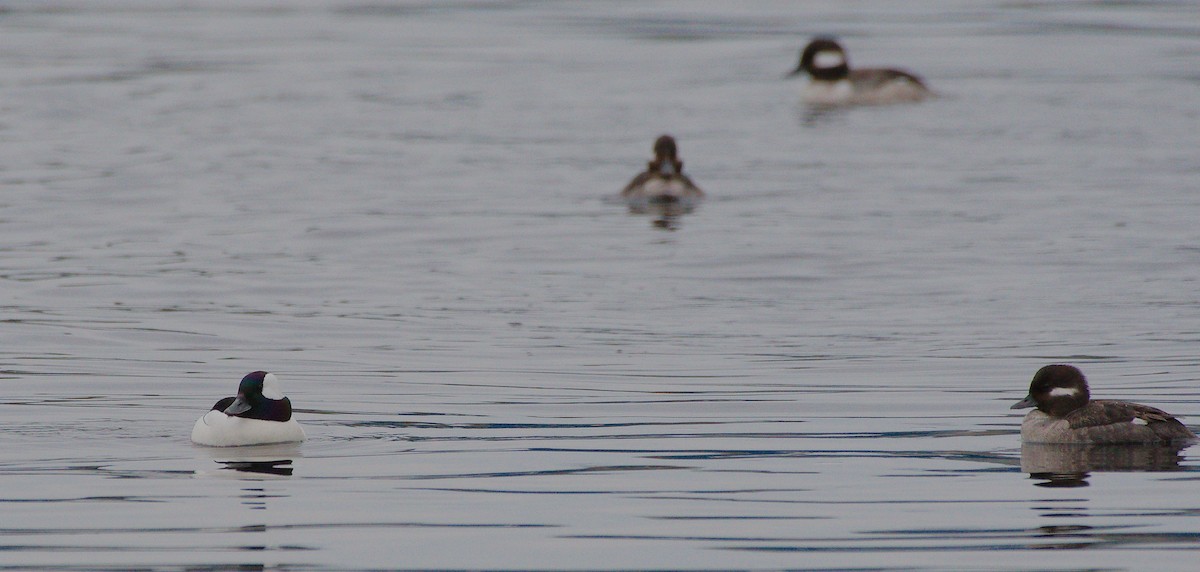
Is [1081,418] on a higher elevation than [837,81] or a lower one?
lower

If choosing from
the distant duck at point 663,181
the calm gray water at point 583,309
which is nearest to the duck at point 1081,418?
the calm gray water at point 583,309

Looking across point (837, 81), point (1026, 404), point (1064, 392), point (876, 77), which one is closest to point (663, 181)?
point (876, 77)

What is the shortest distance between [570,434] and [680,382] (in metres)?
1.74

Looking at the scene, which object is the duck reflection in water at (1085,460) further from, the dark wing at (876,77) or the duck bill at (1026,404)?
the dark wing at (876,77)

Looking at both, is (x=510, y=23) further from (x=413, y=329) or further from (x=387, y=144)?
(x=413, y=329)

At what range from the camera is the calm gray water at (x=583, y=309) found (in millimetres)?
9680

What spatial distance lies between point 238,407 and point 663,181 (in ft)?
39.9

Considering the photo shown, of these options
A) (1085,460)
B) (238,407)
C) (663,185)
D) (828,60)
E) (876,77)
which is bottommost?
(1085,460)

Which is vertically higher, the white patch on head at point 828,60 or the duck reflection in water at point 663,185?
the white patch on head at point 828,60

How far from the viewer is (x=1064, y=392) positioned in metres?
11.6

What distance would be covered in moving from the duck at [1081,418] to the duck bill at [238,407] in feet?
13.6

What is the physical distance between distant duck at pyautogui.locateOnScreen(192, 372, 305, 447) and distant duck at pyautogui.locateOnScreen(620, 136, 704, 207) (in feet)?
39.1

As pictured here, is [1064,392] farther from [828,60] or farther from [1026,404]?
[828,60]

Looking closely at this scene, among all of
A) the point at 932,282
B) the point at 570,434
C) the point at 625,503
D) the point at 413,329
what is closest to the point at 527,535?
the point at 625,503
